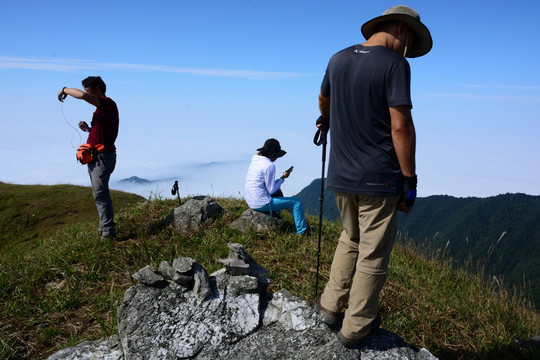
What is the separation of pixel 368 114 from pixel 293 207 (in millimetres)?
4745

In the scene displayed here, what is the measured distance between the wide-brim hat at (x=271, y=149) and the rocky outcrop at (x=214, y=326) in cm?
404

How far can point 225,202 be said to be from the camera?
9.91m

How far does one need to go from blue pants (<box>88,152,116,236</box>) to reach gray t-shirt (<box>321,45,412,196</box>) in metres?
5.11

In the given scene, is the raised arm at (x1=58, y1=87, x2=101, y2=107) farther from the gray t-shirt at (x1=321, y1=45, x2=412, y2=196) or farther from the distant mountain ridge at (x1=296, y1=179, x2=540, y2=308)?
the distant mountain ridge at (x1=296, y1=179, x2=540, y2=308)

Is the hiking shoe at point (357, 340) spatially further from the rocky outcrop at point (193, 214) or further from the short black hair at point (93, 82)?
the short black hair at point (93, 82)

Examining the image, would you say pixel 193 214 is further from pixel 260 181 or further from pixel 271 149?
pixel 271 149

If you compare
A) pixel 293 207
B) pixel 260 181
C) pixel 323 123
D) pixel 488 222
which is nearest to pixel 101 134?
pixel 260 181

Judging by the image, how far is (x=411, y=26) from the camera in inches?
138

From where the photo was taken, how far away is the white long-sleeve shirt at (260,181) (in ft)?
25.6

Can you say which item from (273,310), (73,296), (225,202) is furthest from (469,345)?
(225,202)

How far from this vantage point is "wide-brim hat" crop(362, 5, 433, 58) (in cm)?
341

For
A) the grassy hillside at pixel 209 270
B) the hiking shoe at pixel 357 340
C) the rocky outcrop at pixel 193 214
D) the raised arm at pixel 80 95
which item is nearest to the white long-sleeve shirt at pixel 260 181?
the grassy hillside at pixel 209 270

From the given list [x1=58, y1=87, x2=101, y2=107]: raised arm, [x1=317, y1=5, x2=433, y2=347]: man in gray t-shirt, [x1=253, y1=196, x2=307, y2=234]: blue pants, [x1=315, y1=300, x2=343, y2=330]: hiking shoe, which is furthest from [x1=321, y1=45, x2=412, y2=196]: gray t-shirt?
[x1=58, y1=87, x2=101, y2=107]: raised arm

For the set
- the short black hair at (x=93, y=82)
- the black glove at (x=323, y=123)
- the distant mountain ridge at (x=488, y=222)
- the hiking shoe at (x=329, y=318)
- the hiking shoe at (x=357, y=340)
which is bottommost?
the distant mountain ridge at (x=488, y=222)
